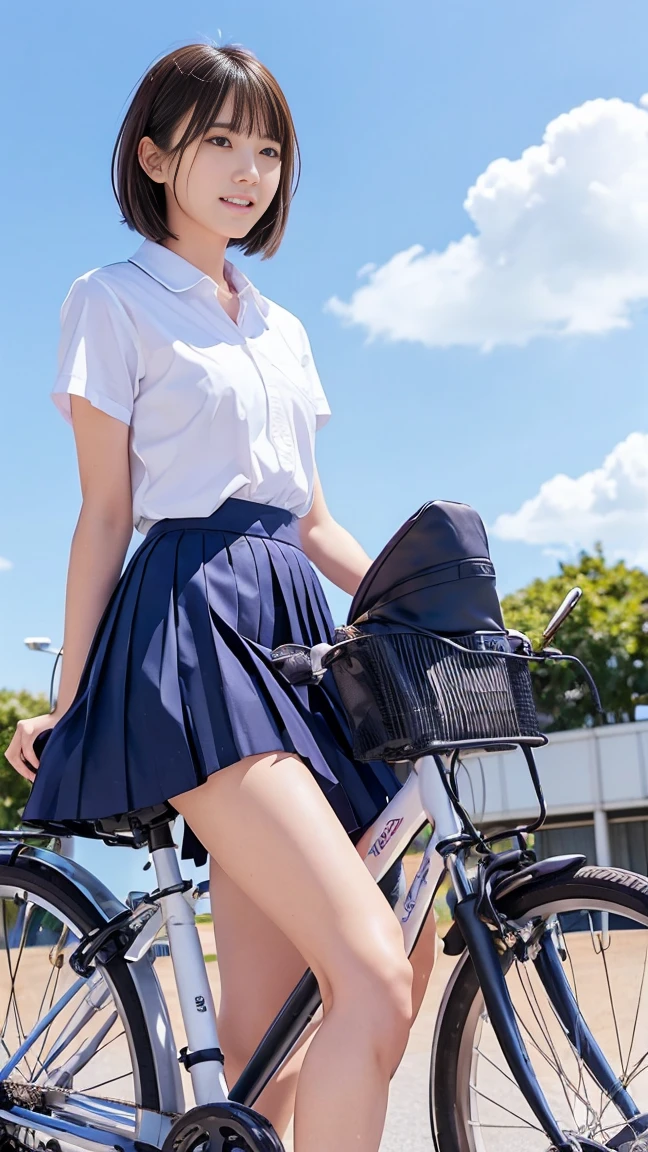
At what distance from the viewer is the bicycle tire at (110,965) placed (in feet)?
6.72

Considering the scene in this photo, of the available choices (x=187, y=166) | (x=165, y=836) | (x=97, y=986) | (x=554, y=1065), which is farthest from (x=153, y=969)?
(x=187, y=166)

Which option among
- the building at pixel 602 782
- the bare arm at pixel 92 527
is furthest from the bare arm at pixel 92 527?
the building at pixel 602 782

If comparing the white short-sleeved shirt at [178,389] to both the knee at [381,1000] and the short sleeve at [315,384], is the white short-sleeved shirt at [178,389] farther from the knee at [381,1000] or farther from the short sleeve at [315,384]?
the knee at [381,1000]

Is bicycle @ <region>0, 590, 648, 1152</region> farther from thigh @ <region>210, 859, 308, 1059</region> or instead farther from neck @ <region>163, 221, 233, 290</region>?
neck @ <region>163, 221, 233, 290</region>

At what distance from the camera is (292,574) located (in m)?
2.05

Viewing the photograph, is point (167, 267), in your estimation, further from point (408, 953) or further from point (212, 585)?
point (408, 953)

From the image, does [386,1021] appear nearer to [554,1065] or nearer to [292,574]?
[554,1065]

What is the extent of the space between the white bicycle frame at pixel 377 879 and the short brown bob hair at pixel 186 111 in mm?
1137

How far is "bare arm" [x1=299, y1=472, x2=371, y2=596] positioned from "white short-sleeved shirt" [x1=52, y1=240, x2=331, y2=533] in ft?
0.82

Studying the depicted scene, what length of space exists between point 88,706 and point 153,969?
1.78 ft

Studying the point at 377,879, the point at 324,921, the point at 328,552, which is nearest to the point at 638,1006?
the point at 377,879

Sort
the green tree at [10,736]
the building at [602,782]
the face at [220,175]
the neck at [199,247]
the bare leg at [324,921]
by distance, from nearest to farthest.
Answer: the bare leg at [324,921], the face at [220,175], the neck at [199,247], the building at [602,782], the green tree at [10,736]

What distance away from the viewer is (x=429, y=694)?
5.55ft

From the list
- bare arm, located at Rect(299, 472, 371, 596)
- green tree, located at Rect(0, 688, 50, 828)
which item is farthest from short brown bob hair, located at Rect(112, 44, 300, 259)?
green tree, located at Rect(0, 688, 50, 828)
